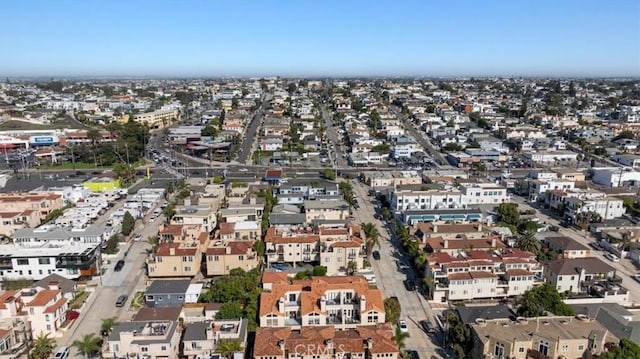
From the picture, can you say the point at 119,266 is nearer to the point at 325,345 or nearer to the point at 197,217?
the point at 197,217

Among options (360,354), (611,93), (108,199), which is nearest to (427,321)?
(360,354)

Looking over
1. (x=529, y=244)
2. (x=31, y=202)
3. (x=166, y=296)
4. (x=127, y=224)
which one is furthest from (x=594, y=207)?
(x=31, y=202)

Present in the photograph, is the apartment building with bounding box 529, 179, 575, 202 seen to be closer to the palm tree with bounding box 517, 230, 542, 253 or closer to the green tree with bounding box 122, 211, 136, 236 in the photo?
the palm tree with bounding box 517, 230, 542, 253

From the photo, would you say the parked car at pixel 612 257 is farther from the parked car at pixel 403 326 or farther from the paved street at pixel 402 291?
the parked car at pixel 403 326

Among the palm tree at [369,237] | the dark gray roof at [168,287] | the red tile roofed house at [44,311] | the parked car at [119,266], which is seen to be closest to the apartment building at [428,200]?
the palm tree at [369,237]

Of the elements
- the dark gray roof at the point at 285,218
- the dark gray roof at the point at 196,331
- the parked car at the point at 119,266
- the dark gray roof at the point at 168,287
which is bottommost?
the parked car at the point at 119,266

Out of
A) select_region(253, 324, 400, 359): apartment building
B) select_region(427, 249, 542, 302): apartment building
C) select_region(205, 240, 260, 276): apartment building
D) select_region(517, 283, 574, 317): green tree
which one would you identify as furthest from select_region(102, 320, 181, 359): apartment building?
select_region(517, 283, 574, 317): green tree

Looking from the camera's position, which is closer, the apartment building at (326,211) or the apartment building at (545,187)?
the apartment building at (326,211)
